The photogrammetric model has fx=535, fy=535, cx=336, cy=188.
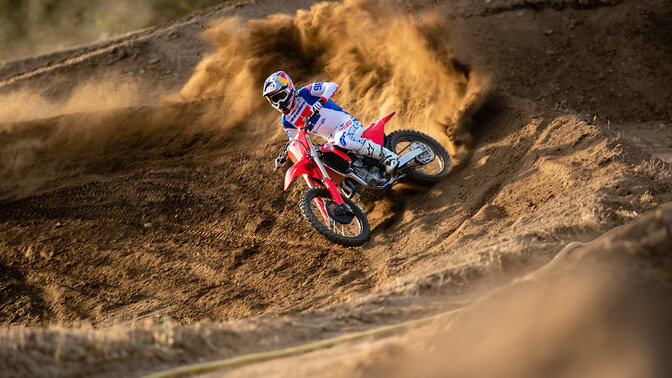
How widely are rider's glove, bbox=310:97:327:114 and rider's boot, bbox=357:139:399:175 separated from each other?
80cm

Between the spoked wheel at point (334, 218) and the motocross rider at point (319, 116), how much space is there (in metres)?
0.70

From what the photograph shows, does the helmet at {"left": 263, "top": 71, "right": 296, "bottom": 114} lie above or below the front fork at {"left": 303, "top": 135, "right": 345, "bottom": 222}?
above

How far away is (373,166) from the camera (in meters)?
7.82

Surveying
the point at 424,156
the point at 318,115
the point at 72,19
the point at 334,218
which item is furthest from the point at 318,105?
the point at 72,19

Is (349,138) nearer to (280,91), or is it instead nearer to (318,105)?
(318,105)

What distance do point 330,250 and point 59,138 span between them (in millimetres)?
7142

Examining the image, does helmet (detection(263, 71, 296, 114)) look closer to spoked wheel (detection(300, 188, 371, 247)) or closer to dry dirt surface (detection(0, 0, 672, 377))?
spoked wheel (detection(300, 188, 371, 247))

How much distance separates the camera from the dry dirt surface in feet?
13.2

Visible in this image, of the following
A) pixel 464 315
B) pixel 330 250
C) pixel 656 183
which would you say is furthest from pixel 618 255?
pixel 330 250

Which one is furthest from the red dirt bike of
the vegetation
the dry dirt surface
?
the vegetation

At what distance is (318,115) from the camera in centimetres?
765

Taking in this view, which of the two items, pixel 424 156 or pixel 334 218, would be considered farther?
pixel 424 156

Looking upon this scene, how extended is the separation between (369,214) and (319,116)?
1.68 m

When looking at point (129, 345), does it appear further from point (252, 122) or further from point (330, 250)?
point (252, 122)
